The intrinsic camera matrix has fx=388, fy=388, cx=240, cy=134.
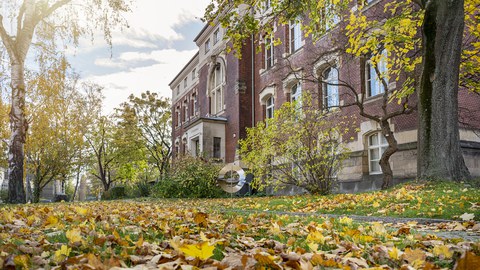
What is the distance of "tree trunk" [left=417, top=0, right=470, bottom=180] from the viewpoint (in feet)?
28.7

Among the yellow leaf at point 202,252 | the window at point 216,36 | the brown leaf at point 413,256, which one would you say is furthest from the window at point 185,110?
the yellow leaf at point 202,252

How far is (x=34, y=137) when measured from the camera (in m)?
20.6

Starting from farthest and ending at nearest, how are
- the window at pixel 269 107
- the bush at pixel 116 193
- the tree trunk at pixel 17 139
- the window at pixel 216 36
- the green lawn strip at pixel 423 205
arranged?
the window at pixel 216 36 < the bush at pixel 116 193 < the window at pixel 269 107 < the tree trunk at pixel 17 139 < the green lawn strip at pixel 423 205

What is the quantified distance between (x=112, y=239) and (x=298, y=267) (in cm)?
152

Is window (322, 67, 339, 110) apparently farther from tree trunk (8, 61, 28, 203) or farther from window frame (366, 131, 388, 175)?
tree trunk (8, 61, 28, 203)

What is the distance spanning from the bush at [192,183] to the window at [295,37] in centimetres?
827

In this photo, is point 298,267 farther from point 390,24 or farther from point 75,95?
point 75,95

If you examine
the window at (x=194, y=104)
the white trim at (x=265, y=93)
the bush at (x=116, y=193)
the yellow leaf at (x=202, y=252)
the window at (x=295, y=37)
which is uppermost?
the window at (x=295, y=37)

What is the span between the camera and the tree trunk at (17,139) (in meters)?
13.2

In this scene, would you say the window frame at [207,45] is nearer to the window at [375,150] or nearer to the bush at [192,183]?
the bush at [192,183]

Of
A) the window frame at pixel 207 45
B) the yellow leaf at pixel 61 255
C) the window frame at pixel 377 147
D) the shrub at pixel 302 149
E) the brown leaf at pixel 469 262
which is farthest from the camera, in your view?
the window frame at pixel 207 45

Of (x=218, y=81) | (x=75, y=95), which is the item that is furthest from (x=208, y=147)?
(x=75, y=95)

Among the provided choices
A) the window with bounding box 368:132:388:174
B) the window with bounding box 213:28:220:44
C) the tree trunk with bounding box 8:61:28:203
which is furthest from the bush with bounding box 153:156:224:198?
the window with bounding box 213:28:220:44

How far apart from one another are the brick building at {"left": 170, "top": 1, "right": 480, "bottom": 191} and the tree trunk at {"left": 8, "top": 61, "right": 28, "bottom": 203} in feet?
25.0
